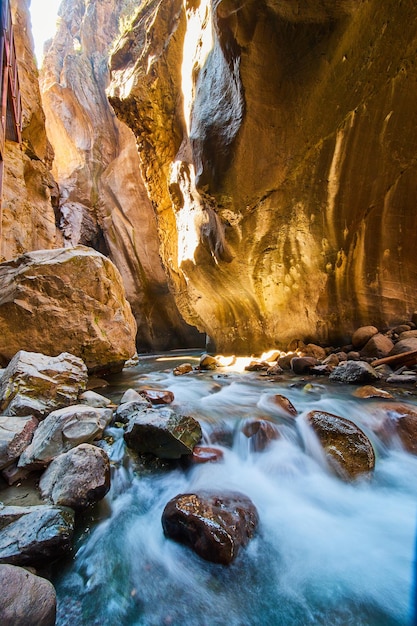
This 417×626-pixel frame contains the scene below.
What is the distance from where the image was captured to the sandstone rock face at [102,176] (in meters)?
14.4

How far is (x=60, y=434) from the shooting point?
6.83 feet

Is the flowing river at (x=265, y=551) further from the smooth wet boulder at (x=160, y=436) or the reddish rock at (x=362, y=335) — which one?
the reddish rock at (x=362, y=335)

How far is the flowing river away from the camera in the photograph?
49.0 inches

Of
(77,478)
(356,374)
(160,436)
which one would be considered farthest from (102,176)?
(77,478)

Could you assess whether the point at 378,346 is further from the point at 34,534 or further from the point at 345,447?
the point at 34,534

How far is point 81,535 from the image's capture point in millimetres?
1585

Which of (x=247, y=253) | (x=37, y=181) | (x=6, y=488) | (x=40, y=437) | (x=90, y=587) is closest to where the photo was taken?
(x=90, y=587)

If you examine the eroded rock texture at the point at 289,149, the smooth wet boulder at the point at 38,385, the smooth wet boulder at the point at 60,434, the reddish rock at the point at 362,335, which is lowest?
the smooth wet boulder at the point at 60,434

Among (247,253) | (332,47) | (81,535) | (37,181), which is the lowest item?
(81,535)

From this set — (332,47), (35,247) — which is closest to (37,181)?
(35,247)

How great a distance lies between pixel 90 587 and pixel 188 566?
48cm

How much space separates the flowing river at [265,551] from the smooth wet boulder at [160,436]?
110mm

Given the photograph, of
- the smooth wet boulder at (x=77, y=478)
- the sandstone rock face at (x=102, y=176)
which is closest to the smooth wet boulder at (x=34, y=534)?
the smooth wet boulder at (x=77, y=478)

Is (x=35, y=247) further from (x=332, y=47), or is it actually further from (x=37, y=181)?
(x=332, y=47)
